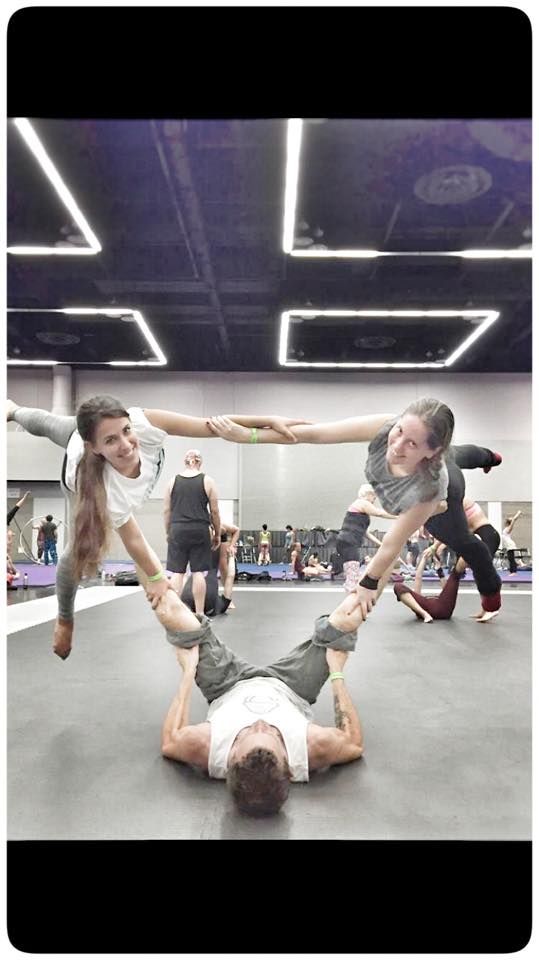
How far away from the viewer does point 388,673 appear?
299 centimetres

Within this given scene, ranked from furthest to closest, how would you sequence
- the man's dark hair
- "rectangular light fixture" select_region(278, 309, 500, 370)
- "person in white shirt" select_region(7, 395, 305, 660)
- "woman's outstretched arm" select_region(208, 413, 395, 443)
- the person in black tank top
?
"rectangular light fixture" select_region(278, 309, 500, 370), the person in black tank top, "woman's outstretched arm" select_region(208, 413, 395, 443), "person in white shirt" select_region(7, 395, 305, 660), the man's dark hair

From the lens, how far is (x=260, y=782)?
164 cm

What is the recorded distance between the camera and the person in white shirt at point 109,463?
215cm

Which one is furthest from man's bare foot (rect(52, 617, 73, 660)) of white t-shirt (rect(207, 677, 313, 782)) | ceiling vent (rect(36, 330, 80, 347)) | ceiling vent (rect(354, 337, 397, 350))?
ceiling vent (rect(354, 337, 397, 350))

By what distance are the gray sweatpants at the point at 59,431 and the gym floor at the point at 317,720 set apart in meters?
0.53

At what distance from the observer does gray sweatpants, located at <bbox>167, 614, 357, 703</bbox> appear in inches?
85.5

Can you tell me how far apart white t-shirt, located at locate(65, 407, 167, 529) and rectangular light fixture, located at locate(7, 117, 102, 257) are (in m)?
0.87

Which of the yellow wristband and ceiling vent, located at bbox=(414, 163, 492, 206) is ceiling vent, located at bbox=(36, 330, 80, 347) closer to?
the yellow wristband

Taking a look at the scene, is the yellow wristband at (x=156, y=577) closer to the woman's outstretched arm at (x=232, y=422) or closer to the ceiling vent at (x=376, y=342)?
the woman's outstretched arm at (x=232, y=422)

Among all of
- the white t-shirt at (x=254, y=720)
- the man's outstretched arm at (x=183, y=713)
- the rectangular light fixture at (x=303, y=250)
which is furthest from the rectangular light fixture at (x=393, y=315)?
the white t-shirt at (x=254, y=720)

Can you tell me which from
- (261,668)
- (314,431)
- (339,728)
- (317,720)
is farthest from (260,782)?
(314,431)

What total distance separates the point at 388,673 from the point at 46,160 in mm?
2954

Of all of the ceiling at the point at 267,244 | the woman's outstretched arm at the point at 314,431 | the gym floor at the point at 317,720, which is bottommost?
the gym floor at the point at 317,720

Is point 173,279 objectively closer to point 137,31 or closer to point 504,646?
point 137,31
